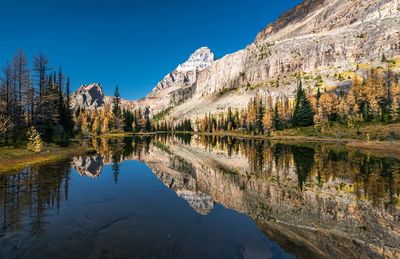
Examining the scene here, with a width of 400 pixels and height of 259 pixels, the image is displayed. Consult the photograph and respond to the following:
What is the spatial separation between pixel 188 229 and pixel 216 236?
6.19 feet

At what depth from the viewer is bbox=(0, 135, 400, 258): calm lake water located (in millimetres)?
13192

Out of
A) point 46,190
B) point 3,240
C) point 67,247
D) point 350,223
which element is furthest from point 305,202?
point 46,190

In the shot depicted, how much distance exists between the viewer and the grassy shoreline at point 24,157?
32.1 meters

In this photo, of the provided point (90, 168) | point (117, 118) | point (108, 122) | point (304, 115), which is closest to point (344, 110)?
point (304, 115)

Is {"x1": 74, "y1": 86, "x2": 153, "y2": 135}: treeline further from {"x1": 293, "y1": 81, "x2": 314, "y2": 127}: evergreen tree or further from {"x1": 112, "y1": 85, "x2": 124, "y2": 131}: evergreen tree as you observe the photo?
{"x1": 293, "y1": 81, "x2": 314, "y2": 127}: evergreen tree

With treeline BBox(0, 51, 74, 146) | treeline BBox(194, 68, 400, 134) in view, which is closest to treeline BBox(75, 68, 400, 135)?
treeline BBox(194, 68, 400, 134)

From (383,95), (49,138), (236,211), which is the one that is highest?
(383,95)

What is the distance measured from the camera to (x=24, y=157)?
37.6m

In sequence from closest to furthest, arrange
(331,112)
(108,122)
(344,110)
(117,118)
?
1. (344,110)
2. (331,112)
3. (108,122)
4. (117,118)

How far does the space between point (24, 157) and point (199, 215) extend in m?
31.7

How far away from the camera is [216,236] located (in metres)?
15.2

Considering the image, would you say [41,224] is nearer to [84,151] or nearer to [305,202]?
[305,202]

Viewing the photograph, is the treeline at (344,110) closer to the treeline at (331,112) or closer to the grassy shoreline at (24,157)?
the treeline at (331,112)

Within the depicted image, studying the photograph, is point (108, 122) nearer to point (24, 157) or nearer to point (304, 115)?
point (304, 115)
